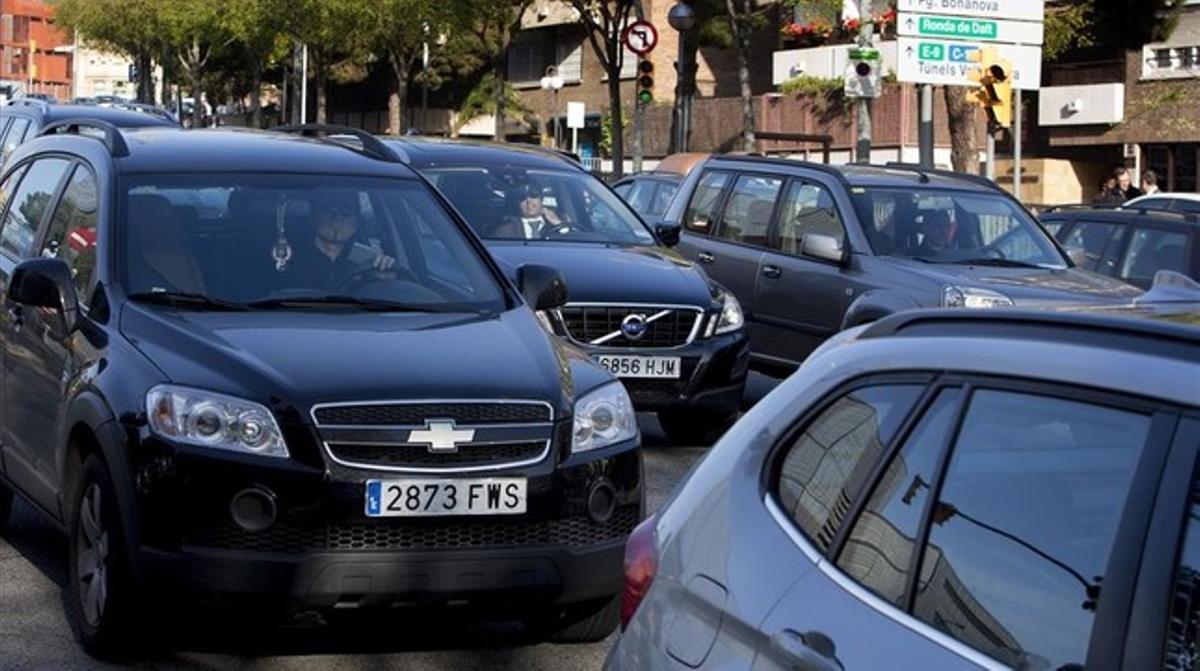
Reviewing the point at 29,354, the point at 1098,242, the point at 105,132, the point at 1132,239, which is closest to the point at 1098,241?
the point at 1098,242

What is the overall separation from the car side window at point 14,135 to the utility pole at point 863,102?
1175 cm

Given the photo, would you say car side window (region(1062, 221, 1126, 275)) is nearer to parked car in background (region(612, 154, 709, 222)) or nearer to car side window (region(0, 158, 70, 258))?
parked car in background (region(612, 154, 709, 222))

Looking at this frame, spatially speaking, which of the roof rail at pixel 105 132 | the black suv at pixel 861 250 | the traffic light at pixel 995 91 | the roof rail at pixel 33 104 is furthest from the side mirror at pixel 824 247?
the traffic light at pixel 995 91

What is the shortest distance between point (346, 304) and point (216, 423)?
1.14m

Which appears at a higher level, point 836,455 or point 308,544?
point 836,455

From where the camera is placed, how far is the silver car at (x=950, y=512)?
2.82 metres

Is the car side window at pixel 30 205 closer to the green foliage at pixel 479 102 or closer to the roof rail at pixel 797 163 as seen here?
the roof rail at pixel 797 163

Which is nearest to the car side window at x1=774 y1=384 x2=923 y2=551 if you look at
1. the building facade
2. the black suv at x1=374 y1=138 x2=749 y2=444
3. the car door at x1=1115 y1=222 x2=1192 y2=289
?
the black suv at x1=374 y1=138 x2=749 y2=444

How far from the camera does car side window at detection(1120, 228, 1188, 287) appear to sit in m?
15.8

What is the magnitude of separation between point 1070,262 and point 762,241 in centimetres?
229

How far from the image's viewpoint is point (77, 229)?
8.01 m

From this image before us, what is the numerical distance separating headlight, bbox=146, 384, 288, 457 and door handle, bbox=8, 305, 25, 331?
1791mm

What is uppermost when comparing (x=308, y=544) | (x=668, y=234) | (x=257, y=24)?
(x=257, y=24)

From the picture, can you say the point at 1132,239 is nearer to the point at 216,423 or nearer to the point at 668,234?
the point at 668,234
